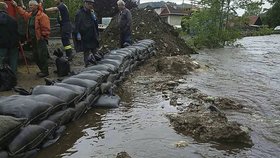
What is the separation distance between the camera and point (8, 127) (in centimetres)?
325

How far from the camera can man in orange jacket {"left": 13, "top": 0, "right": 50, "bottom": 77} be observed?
7098mm

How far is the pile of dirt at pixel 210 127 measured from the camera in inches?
162

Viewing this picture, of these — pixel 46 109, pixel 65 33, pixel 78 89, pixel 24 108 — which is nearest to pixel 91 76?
pixel 78 89

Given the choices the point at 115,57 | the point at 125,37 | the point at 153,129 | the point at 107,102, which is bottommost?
the point at 153,129

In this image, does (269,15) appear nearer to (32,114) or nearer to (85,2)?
(85,2)

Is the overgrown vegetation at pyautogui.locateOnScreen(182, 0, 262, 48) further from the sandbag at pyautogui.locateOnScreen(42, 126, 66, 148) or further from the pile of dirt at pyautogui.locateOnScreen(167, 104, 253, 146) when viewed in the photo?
the sandbag at pyautogui.locateOnScreen(42, 126, 66, 148)

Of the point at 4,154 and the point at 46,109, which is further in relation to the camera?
the point at 46,109

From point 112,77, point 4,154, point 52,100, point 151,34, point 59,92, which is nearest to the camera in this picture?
point 4,154

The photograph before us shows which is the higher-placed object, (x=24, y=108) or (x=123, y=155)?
(x=24, y=108)

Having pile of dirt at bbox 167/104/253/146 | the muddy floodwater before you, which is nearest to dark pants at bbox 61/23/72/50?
the muddy floodwater

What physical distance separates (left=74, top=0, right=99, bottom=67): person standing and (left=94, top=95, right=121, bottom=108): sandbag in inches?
76.1

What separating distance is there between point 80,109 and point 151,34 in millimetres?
8818

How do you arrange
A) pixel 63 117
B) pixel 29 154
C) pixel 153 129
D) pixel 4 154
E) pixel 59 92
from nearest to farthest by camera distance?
pixel 4 154 → pixel 29 154 → pixel 63 117 → pixel 59 92 → pixel 153 129

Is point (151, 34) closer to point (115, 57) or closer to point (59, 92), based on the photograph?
point (115, 57)
